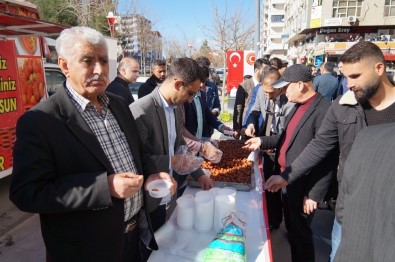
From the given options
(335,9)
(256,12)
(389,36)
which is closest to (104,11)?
(256,12)

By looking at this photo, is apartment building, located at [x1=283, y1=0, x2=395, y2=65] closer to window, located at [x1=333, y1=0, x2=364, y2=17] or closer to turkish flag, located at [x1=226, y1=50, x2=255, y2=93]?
window, located at [x1=333, y1=0, x2=364, y2=17]

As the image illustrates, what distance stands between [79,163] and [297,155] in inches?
75.6

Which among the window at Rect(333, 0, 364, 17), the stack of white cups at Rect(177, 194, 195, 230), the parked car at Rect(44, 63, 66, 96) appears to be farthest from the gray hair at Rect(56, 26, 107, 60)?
the window at Rect(333, 0, 364, 17)

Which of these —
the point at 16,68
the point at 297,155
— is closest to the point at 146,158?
the point at 297,155

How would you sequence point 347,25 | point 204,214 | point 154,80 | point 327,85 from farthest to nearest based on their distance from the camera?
point 347,25 → point 327,85 → point 154,80 → point 204,214

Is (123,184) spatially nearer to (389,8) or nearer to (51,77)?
(51,77)

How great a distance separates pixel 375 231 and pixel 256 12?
9.43 m

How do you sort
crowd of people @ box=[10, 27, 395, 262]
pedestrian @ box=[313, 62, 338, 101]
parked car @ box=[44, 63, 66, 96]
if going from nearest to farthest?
1. crowd of people @ box=[10, 27, 395, 262]
2. parked car @ box=[44, 63, 66, 96]
3. pedestrian @ box=[313, 62, 338, 101]

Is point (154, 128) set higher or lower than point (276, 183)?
higher

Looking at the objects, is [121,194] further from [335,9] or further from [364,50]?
[335,9]

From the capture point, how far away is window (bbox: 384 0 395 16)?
3447cm

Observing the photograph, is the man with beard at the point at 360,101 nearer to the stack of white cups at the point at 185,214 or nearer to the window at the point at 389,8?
the stack of white cups at the point at 185,214

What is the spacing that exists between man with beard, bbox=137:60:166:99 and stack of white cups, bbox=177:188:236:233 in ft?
10.7

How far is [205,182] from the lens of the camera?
88.4 inches
